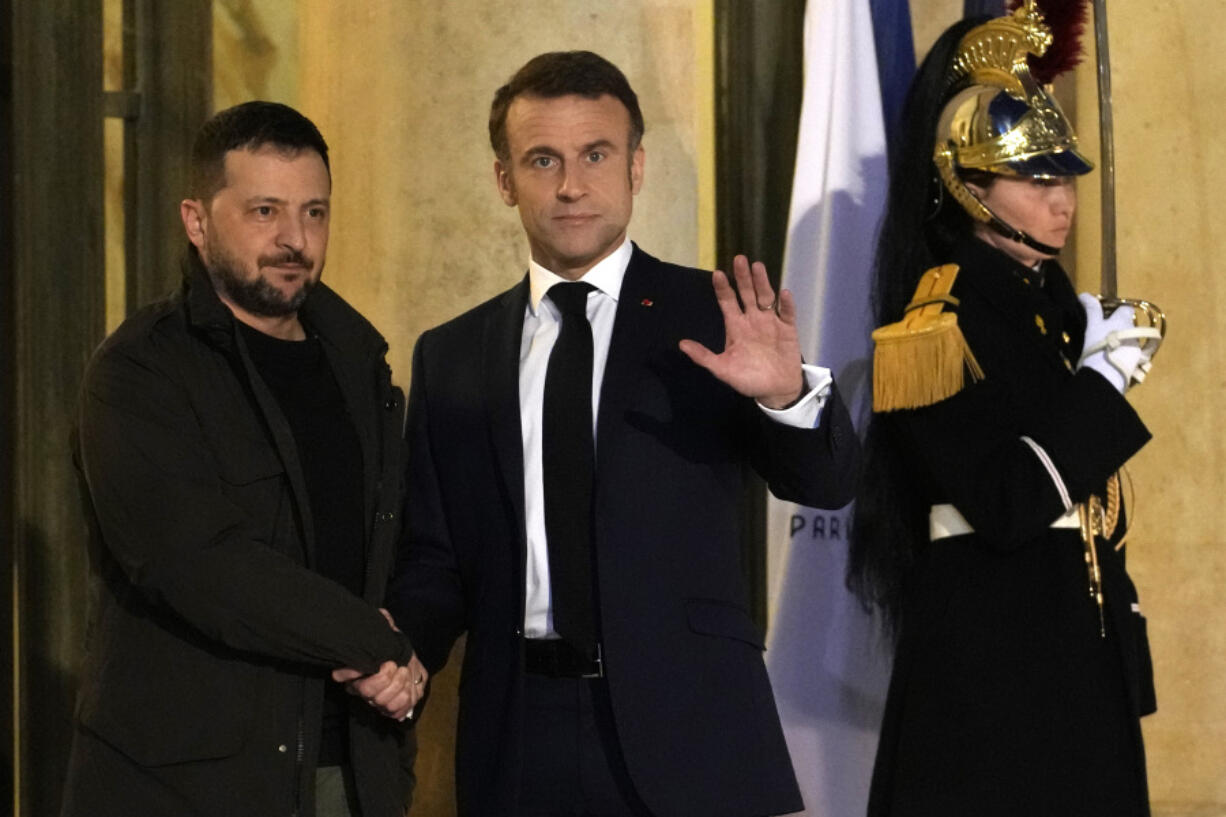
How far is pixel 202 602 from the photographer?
2729 millimetres

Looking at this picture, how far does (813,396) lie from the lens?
9.30 feet

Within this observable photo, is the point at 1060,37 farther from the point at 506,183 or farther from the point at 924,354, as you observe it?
the point at 506,183

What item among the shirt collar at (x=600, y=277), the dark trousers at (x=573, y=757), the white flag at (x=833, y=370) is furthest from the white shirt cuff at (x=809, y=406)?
the white flag at (x=833, y=370)

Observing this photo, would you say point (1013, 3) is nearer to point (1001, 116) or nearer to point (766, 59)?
point (1001, 116)

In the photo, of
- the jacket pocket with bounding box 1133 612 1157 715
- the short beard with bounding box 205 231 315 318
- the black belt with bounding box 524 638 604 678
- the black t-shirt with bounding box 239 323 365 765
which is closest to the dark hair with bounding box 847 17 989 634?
the jacket pocket with bounding box 1133 612 1157 715

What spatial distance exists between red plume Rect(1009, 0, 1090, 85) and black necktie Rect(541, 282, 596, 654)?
161cm

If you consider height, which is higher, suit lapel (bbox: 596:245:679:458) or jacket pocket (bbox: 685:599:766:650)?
suit lapel (bbox: 596:245:679:458)

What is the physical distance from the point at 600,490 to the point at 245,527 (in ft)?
1.91

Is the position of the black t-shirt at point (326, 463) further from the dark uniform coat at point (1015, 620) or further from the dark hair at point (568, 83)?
the dark uniform coat at point (1015, 620)

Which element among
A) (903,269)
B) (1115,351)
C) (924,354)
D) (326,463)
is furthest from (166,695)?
(1115,351)

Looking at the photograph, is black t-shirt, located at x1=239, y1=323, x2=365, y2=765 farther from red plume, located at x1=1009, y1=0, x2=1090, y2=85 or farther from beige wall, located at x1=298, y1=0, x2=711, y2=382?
red plume, located at x1=1009, y1=0, x2=1090, y2=85

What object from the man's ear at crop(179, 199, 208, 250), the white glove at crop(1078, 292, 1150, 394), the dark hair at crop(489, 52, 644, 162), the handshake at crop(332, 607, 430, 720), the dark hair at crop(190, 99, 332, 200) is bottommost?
the handshake at crop(332, 607, 430, 720)

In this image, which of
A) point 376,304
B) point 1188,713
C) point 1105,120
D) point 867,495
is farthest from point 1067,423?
point 376,304

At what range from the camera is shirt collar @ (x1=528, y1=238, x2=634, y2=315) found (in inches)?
123
